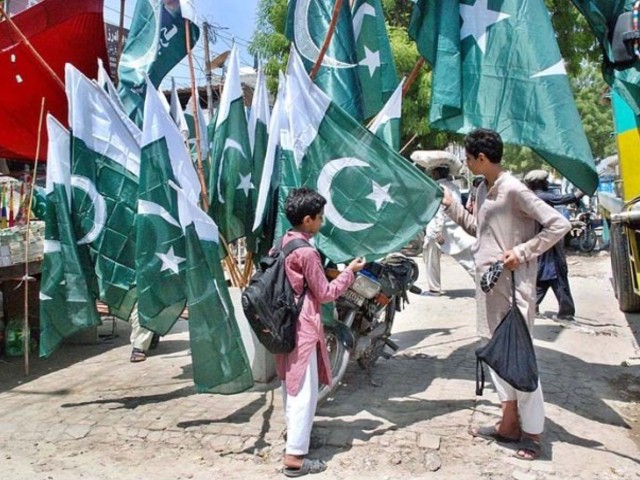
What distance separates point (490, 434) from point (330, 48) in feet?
10.9

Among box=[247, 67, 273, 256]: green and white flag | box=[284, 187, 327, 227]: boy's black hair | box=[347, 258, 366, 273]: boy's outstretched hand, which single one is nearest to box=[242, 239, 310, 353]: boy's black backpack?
box=[284, 187, 327, 227]: boy's black hair

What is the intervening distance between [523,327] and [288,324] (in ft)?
4.44

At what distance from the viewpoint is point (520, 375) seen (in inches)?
134

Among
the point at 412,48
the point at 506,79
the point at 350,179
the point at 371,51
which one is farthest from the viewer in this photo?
the point at 412,48

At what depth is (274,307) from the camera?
342cm

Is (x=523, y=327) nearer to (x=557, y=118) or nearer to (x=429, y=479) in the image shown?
(x=429, y=479)

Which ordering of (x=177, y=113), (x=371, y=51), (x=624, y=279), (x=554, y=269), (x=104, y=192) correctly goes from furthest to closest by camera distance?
(x=624, y=279)
(x=554, y=269)
(x=177, y=113)
(x=371, y=51)
(x=104, y=192)

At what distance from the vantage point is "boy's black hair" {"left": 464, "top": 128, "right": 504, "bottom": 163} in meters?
3.60

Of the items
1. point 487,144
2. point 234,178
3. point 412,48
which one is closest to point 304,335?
point 487,144

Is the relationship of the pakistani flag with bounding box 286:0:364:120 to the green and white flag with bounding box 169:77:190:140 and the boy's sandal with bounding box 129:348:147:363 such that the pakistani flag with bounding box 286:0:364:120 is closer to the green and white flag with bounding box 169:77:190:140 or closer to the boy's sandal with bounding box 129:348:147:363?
the green and white flag with bounding box 169:77:190:140

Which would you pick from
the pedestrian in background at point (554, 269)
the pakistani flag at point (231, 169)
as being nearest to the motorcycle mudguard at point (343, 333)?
the pakistani flag at point (231, 169)

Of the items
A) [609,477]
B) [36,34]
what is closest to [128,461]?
[609,477]

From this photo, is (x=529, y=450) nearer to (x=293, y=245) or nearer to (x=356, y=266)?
(x=356, y=266)

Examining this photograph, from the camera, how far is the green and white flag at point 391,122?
465 cm
